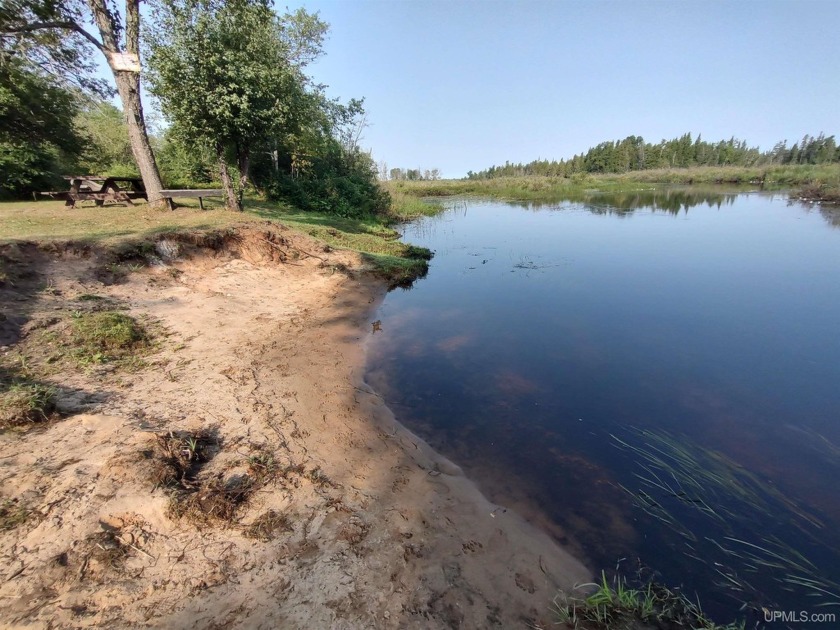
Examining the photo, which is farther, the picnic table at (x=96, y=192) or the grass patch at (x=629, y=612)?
the picnic table at (x=96, y=192)

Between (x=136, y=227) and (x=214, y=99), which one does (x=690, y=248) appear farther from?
(x=136, y=227)

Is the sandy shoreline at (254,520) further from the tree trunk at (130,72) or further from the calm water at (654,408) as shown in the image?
the tree trunk at (130,72)

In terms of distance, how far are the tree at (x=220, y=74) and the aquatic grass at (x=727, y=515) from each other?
12443mm

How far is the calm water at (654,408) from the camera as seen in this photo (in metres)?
3.10

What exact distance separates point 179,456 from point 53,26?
13142 millimetres

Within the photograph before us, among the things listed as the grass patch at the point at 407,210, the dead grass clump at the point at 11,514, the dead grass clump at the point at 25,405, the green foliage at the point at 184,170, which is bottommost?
the dead grass clump at the point at 11,514

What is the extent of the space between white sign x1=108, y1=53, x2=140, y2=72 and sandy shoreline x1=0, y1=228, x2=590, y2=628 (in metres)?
7.99

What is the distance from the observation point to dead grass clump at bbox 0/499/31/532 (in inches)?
94.7

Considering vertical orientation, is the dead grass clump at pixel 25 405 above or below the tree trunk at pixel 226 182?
below

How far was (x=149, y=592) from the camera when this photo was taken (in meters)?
2.25

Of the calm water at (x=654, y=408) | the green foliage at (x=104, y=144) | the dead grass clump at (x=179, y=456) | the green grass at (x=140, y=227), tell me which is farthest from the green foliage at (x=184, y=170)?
the dead grass clump at (x=179, y=456)

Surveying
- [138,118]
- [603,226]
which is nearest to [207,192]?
[138,118]

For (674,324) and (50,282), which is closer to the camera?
(50,282)

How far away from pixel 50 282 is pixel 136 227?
137 inches
